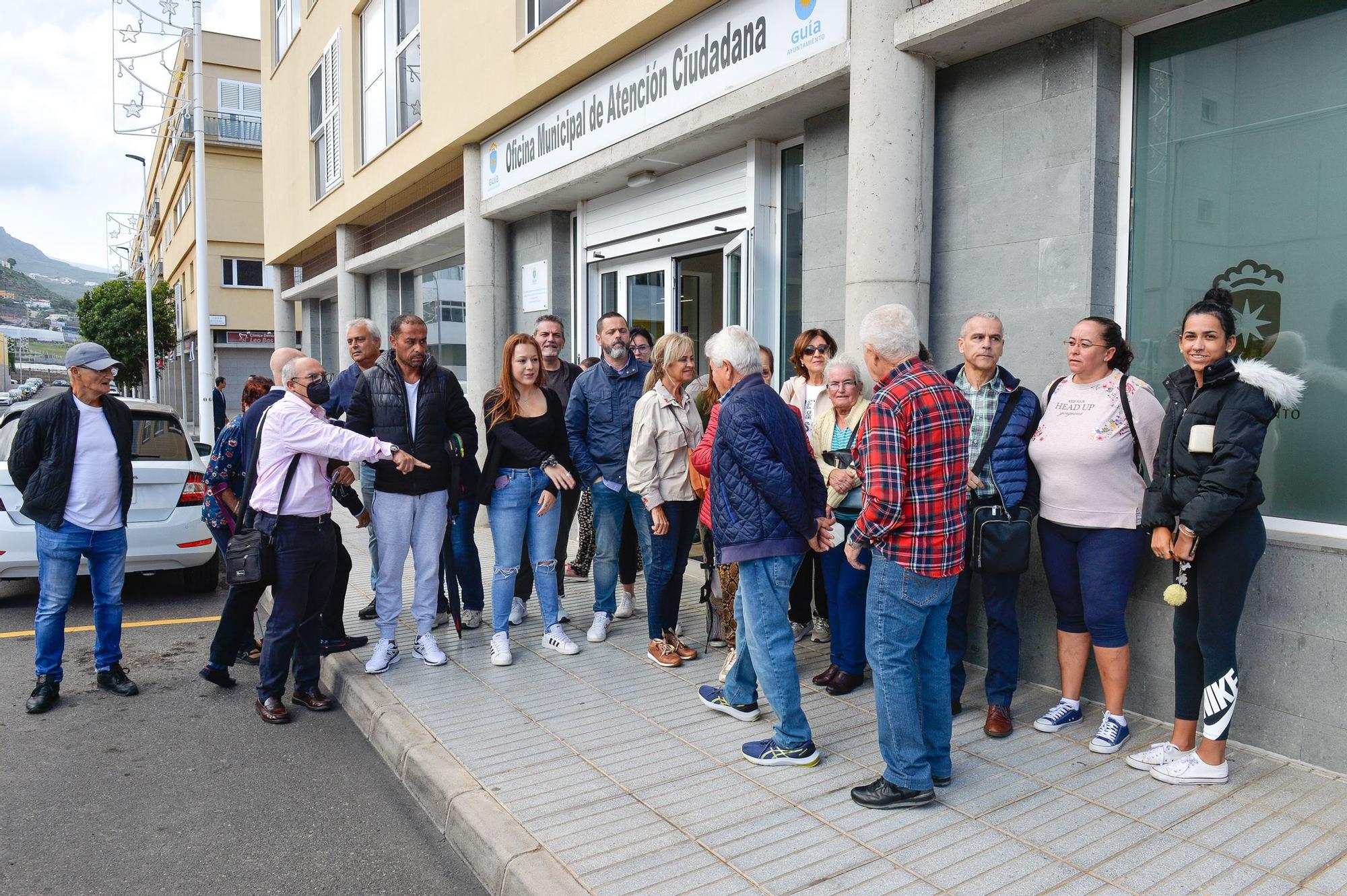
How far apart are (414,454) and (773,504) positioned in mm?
2388

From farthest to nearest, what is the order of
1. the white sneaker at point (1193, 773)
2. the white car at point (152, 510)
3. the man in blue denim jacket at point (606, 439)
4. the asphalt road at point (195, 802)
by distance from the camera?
1. the white car at point (152, 510)
2. the man in blue denim jacket at point (606, 439)
3. the white sneaker at point (1193, 773)
4. the asphalt road at point (195, 802)

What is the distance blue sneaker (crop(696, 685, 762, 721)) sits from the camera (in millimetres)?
4574

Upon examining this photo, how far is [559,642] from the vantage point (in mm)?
5707

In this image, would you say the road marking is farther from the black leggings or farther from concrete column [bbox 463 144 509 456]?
the black leggings

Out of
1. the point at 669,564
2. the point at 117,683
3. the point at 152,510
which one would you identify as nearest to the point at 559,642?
the point at 669,564

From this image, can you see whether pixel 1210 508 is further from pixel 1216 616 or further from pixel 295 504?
pixel 295 504

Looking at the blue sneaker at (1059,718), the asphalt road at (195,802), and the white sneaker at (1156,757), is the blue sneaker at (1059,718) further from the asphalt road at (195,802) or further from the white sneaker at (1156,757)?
the asphalt road at (195,802)

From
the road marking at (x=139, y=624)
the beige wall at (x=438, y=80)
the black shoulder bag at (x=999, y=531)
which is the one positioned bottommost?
the road marking at (x=139, y=624)

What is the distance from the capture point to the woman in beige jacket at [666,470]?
532cm

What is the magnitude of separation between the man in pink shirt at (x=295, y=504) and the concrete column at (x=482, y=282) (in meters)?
5.81

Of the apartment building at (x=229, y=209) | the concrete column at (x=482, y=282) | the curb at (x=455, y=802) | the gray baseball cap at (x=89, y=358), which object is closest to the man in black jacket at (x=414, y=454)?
the curb at (x=455, y=802)

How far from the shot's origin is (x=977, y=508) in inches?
170

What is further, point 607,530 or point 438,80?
point 438,80

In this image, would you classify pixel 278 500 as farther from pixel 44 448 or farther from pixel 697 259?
pixel 697 259
